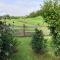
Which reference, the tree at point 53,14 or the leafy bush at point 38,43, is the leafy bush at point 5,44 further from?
the tree at point 53,14

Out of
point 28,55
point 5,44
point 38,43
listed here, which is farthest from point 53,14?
point 5,44

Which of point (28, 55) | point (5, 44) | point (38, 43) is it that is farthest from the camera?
point (38, 43)

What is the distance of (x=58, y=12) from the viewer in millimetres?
20562

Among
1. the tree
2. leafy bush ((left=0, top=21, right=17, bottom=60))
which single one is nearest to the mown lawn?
the tree

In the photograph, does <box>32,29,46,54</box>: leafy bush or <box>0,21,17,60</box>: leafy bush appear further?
<box>32,29,46,54</box>: leafy bush

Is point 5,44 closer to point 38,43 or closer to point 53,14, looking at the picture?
point 38,43

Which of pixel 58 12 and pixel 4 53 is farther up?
pixel 58 12

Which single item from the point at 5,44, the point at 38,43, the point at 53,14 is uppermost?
the point at 53,14

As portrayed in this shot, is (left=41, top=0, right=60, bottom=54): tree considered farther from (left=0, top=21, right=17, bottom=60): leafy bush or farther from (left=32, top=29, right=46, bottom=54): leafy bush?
(left=0, top=21, right=17, bottom=60): leafy bush

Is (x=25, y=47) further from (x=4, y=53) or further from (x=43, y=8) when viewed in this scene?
(x=4, y=53)

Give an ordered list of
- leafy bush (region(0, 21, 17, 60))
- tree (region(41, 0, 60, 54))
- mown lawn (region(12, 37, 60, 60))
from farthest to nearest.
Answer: tree (region(41, 0, 60, 54)), mown lawn (region(12, 37, 60, 60)), leafy bush (region(0, 21, 17, 60))

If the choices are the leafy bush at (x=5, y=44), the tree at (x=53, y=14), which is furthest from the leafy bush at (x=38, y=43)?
the leafy bush at (x=5, y=44)

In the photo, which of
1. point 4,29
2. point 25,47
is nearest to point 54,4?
point 25,47

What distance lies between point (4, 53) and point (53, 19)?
641cm
